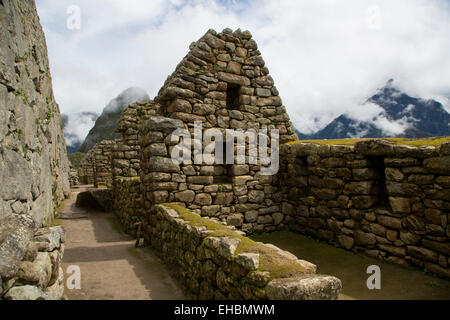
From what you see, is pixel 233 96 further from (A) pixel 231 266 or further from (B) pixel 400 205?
(A) pixel 231 266

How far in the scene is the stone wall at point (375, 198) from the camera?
464 centimetres

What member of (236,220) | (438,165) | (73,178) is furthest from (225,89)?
(73,178)

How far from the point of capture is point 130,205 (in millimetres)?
8281

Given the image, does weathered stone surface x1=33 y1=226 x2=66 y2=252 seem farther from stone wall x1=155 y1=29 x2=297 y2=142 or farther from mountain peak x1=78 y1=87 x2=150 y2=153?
mountain peak x1=78 y1=87 x2=150 y2=153

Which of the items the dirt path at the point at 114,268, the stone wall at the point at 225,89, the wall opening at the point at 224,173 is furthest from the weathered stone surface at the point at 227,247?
the stone wall at the point at 225,89

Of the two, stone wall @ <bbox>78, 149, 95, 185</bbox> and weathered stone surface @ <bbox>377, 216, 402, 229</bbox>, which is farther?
stone wall @ <bbox>78, 149, 95, 185</bbox>

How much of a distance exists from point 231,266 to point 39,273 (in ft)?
6.16

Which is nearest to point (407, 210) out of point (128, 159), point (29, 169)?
point (29, 169)

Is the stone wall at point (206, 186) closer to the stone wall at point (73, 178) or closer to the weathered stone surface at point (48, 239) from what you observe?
the weathered stone surface at point (48, 239)

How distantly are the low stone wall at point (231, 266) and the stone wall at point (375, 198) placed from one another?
313 cm

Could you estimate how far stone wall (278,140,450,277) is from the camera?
4.64 metres

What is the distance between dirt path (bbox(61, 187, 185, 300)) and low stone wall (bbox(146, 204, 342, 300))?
0.33 m

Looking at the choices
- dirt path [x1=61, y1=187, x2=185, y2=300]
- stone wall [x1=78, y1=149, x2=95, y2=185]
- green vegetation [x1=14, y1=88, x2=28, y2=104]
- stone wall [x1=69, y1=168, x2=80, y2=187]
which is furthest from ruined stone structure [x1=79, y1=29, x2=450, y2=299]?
stone wall [x1=69, y1=168, x2=80, y2=187]

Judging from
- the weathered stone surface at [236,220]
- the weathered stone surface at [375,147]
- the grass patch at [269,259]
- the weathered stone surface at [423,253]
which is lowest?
the weathered stone surface at [423,253]
